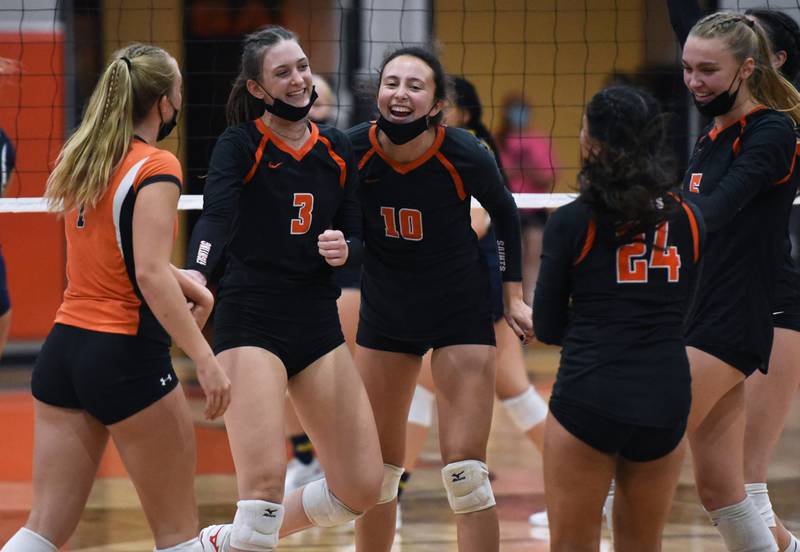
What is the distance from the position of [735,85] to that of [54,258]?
23.9ft

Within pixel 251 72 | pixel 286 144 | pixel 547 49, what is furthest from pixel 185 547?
pixel 547 49

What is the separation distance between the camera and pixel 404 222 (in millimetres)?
4246

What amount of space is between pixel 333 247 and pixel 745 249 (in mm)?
1290

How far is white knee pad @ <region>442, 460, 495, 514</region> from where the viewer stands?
4.19 metres

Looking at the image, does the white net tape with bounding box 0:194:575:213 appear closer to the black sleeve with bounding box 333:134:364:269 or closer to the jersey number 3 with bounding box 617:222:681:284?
the black sleeve with bounding box 333:134:364:269

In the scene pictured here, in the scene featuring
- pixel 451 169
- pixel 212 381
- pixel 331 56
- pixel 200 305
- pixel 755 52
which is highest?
pixel 331 56

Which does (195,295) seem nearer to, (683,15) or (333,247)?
(333,247)

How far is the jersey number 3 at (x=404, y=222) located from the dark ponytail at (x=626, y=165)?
3.21 feet

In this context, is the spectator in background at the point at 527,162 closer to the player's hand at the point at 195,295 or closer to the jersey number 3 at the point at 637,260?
the player's hand at the point at 195,295

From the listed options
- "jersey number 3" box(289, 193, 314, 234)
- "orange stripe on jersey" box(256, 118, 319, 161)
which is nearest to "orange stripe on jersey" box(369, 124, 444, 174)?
"orange stripe on jersey" box(256, 118, 319, 161)

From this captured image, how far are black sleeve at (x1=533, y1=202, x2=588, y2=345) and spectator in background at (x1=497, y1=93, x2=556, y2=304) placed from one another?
6726 millimetres

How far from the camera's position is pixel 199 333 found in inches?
135

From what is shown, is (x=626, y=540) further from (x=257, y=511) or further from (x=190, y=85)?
(x=190, y=85)

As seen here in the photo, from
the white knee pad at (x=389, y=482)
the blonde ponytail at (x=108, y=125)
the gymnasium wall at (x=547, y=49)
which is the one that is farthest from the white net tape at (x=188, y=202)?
the gymnasium wall at (x=547, y=49)
